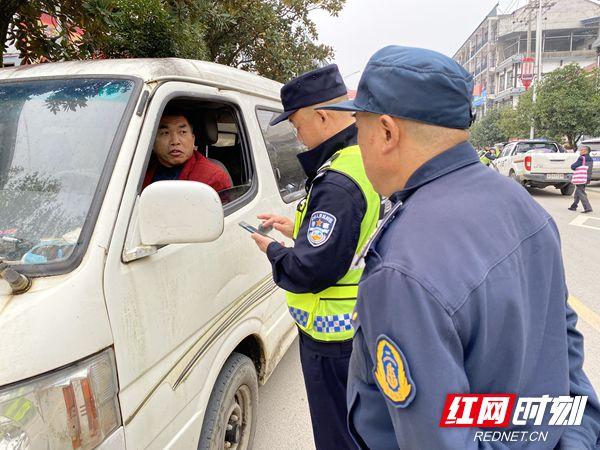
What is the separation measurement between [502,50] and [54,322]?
68109 mm

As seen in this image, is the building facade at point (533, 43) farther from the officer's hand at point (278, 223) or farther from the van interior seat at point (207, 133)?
the officer's hand at point (278, 223)

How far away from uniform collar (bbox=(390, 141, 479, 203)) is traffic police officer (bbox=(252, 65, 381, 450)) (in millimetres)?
631

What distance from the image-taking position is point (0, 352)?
1.07 m

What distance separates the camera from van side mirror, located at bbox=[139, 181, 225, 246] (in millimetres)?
1397

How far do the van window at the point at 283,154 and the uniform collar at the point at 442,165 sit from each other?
1.80 m

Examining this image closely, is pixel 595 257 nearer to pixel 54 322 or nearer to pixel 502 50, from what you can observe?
pixel 54 322

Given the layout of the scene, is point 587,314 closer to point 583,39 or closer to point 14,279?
point 14,279

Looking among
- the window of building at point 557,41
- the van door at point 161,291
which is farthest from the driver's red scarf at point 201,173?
the window of building at point 557,41

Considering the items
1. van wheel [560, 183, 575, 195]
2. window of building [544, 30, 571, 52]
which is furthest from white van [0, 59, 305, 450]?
window of building [544, 30, 571, 52]

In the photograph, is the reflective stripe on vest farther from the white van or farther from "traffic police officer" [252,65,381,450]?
the white van

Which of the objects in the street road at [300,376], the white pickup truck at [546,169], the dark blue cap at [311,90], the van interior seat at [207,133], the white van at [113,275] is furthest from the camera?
the white pickup truck at [546,169]

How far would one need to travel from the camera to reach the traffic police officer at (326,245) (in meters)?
1.66

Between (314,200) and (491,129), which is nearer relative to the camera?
(314,200)

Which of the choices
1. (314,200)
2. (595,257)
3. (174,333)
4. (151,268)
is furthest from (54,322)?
(595,257)
